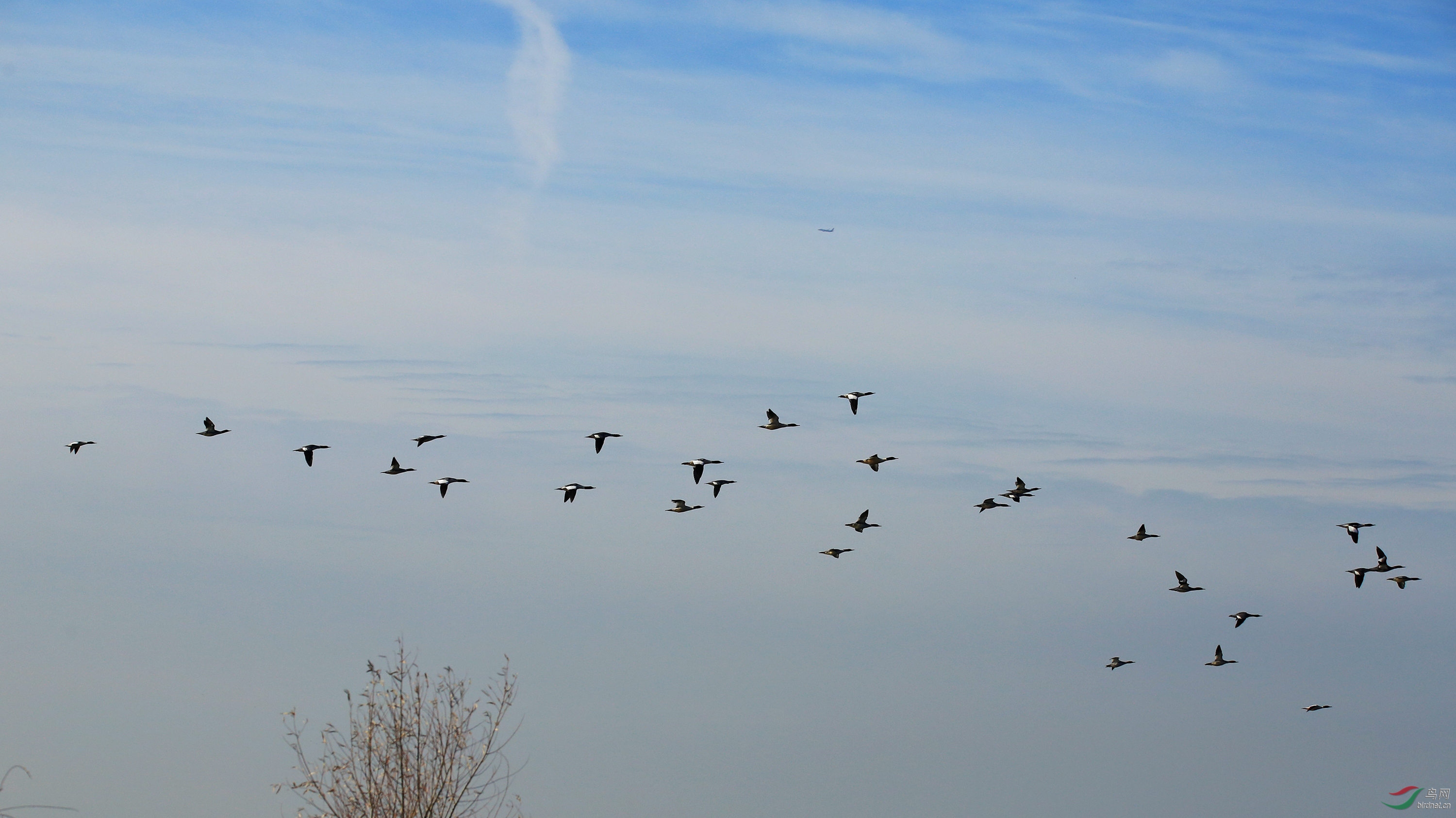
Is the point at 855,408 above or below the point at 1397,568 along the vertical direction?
above

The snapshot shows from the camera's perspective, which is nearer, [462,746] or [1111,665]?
[462,746]

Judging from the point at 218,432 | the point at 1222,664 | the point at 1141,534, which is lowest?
the point at 1222,664

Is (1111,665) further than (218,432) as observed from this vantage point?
Yes

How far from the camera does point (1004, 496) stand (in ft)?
219

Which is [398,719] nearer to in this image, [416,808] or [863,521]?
[416,808]

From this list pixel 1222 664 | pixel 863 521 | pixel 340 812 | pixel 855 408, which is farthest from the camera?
pixel 1222 664

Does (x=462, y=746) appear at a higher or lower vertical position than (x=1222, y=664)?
lower

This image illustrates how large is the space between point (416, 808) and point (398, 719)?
7.75ft

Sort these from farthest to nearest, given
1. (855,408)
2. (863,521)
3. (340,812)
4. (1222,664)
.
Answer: (1222,664) → (863,521) → (855,408) → (340,812)

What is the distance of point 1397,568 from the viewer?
61.4m

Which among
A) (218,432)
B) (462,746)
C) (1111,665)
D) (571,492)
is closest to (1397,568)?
(1111,665)

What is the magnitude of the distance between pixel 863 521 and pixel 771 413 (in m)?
5.97

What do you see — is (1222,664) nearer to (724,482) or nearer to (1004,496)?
(1004,496)

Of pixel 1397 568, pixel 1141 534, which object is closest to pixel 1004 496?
pixel 1141 534
